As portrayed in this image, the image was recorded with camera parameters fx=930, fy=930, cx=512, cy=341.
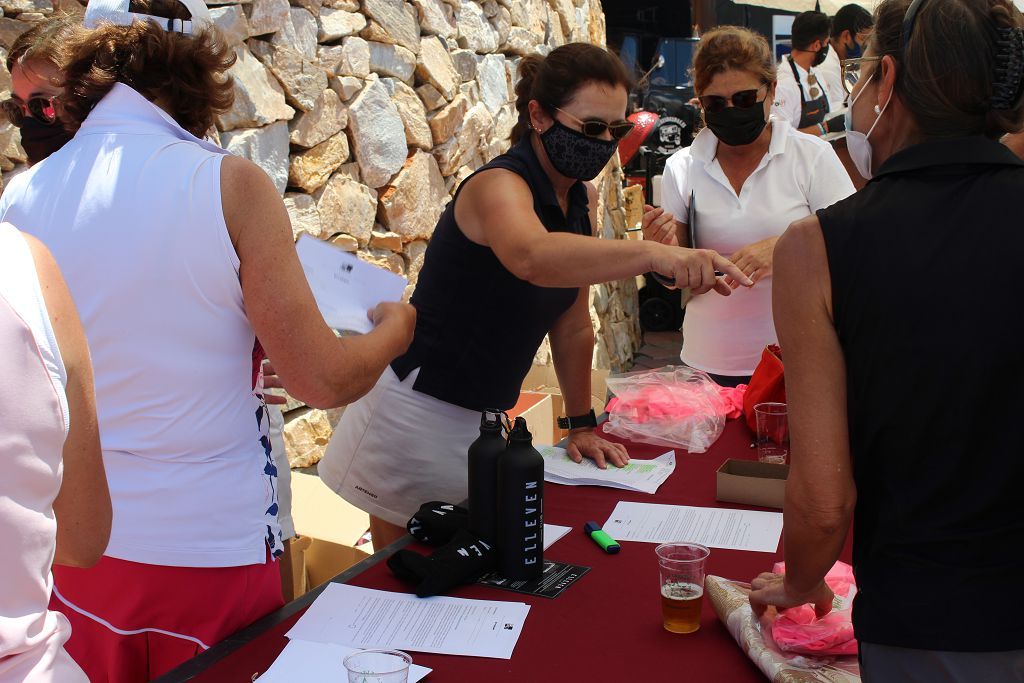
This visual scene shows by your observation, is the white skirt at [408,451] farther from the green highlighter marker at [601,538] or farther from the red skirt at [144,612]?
the red skirt at [144,612]

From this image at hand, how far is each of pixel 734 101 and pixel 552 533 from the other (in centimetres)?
171

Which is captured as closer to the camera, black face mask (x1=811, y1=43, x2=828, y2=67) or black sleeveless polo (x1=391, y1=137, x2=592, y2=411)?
black sleeveless polo (x1=391, y1=137, x2=592, y2=411)

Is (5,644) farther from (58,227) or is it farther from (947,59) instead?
(947,59)

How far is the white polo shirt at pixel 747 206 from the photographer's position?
2982 millimetres

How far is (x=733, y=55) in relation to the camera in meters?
2.93

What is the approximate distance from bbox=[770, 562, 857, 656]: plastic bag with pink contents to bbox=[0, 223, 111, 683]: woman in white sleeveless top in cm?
91

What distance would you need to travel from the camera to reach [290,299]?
1.39m

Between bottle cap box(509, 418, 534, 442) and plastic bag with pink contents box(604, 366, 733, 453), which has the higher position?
bottle cap box(509, 418, 534, 442)

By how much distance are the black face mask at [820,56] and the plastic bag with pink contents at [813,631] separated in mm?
5305

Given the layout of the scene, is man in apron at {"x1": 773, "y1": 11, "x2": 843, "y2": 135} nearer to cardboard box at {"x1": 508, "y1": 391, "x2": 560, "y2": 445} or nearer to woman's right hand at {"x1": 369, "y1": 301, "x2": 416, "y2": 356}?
cardboard box at {"x1": 508, "y1": 391, "x2": 560, "y2": 445}

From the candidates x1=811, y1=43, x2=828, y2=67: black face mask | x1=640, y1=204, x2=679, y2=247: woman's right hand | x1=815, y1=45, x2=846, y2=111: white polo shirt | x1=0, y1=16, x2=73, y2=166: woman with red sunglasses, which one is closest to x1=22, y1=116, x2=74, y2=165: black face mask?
x1=0, y1=16, x2=73, y2=166: woman with red sunglasses

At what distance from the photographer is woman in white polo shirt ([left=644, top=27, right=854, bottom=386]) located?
295 centimetres

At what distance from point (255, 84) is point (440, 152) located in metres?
1.38

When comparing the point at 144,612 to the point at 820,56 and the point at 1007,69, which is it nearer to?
the point at 1007,69
